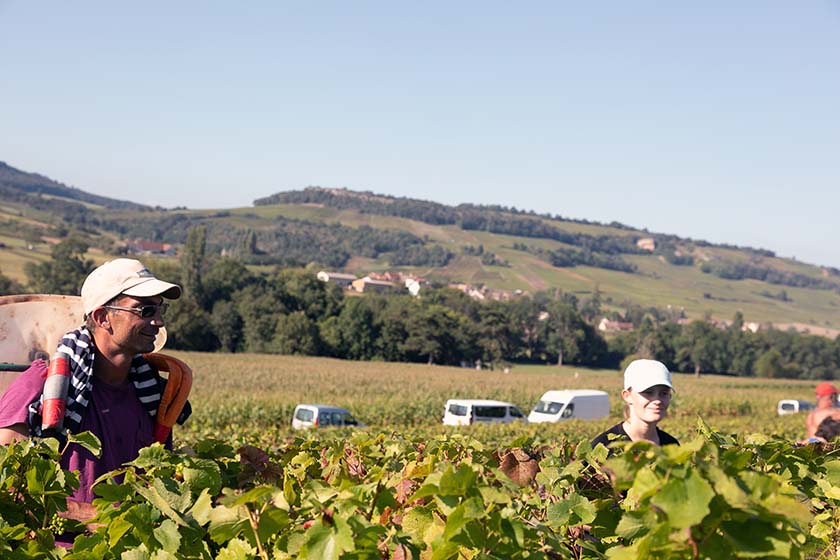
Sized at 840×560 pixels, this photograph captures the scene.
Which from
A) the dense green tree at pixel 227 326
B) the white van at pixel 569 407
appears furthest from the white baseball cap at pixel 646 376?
the dense green tree at pixel 227 326

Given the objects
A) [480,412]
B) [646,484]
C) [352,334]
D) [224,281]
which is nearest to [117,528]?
[646,484]

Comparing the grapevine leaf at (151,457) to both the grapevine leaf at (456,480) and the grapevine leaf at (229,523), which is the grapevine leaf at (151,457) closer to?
the grapevine leaf at (229,523)

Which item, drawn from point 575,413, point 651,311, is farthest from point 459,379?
point 651,311

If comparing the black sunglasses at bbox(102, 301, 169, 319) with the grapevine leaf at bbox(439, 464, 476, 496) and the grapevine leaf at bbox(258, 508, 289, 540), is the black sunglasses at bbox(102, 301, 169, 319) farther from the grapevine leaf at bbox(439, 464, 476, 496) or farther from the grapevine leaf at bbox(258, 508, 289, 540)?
the grapevine leaf at bbox(439, 464, 476, 496)

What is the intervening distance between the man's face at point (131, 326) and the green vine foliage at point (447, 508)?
0.59m

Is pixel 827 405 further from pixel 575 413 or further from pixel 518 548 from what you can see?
pixel 575 413

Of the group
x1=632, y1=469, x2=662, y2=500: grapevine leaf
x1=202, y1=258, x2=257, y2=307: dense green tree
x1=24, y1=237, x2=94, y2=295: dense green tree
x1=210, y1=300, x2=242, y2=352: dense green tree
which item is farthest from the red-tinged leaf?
x1=202, y1=258, x2=257, y2=307: dense green tree

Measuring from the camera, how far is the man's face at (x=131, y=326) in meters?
3.44

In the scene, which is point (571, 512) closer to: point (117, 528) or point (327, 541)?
point (327, 541)

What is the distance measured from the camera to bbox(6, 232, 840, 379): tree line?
7750 centimetres

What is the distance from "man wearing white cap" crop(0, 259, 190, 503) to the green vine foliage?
0.48 m

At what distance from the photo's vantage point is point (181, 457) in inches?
101

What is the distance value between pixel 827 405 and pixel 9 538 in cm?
785

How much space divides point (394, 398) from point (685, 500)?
35512mm
